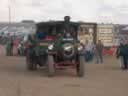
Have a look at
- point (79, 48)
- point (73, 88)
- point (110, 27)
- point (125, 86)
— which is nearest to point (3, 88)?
point (73, 88)

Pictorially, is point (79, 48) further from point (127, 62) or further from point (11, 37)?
point (11, 37)

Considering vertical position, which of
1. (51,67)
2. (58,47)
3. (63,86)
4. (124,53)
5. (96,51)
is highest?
(58,47)

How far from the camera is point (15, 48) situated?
1810 inches

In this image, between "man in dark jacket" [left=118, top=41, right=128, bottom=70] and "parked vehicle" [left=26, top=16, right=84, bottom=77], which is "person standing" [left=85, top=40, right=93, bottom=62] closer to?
"man in dark jacket" [left=118, top=41, right=128, bottom=70]

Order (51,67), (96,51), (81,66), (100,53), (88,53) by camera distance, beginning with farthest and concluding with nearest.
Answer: (88,53), (96,51), (100,53), (81,66), (51,67)

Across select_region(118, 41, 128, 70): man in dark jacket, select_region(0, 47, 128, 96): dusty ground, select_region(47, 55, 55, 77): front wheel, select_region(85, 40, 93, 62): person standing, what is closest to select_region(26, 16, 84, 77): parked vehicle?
select_region(47, 55, 55, 77): front wheel

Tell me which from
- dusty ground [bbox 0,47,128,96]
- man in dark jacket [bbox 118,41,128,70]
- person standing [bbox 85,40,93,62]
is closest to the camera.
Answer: dusty ground [bbox 0,47,128,96]

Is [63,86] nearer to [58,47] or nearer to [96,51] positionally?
[58,47]

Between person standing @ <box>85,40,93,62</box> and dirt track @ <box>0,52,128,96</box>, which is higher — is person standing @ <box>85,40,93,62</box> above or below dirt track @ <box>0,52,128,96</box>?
above

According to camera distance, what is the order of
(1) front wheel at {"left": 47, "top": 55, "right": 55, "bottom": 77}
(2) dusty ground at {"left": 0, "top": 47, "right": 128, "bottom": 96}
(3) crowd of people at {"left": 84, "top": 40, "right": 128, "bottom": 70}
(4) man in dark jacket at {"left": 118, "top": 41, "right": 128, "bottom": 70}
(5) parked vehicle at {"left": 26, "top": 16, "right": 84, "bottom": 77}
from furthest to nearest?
(3) crowd of people at {"left": 84, "top": 40, "right": 128, "bottom": 70}, (4) man in dark jacket at {"left": 118, "top": 41, "right": 128, "bottom": 70}, (5) parked vehicle at {"left": 26, "top": 16, "right": 84, "bottom": 77}, (1) front wheel at {"left": 47, "top": 55, "right": 55, "bottom": 77}, (2) dusty ground at {"left": 0, "top": 47, "right": 128, "bottom": 96}

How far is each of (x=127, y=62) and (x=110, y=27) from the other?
2306 centimetres

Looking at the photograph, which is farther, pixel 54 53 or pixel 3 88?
pixel 54 53


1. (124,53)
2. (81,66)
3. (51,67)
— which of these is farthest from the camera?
(124,53)

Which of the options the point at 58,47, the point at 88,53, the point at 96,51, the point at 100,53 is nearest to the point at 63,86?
the point at 58,47
